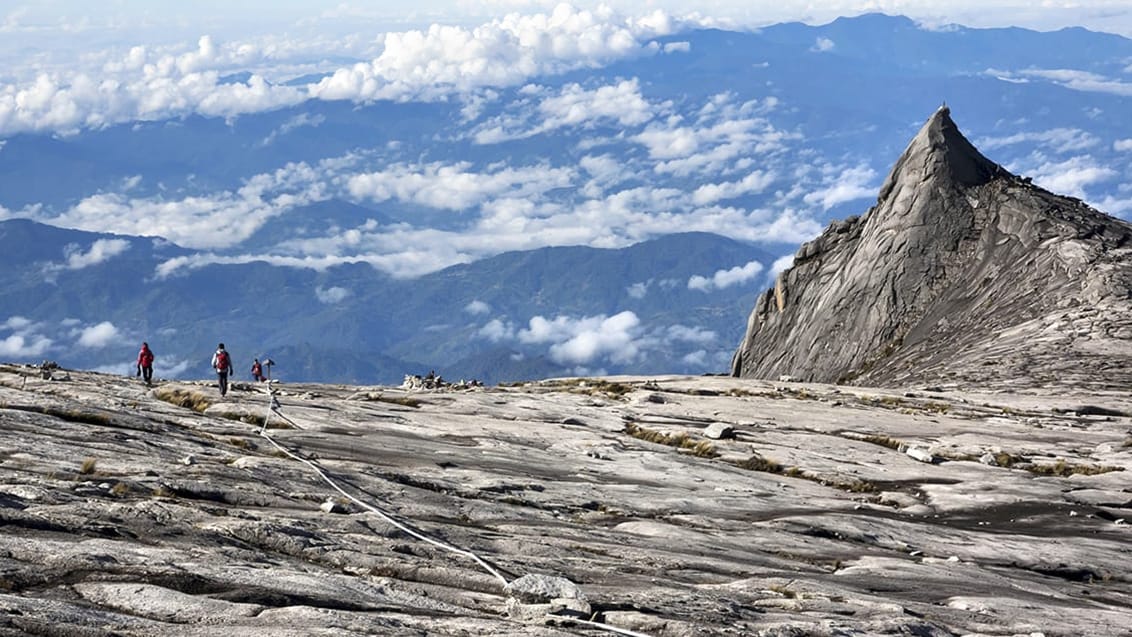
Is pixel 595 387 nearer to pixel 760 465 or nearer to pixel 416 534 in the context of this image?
pixel 760 465

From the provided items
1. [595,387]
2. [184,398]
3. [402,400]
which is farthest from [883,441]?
[184,398]

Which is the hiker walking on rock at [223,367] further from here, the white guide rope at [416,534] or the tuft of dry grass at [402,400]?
the white guide rope at [416,534]

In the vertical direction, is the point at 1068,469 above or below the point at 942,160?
below

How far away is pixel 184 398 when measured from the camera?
4409 cm

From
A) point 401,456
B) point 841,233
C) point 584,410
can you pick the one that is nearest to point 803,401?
point 584,410

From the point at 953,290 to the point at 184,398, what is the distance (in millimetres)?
73157

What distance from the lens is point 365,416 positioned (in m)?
43.2

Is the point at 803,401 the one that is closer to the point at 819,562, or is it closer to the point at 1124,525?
the point at 1124,525

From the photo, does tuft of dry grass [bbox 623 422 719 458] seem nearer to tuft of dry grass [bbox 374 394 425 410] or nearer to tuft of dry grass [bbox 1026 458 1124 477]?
tuft of dry grass [bbox 374 394 425 410]

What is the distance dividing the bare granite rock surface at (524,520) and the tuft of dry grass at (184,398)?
0.17 metres

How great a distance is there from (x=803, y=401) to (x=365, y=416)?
28.6 metres

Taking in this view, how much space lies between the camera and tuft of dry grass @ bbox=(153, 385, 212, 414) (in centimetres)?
4325

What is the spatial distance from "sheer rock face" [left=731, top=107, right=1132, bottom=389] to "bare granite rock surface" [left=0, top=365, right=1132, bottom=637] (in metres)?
28.4

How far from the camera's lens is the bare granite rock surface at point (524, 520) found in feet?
62.8
